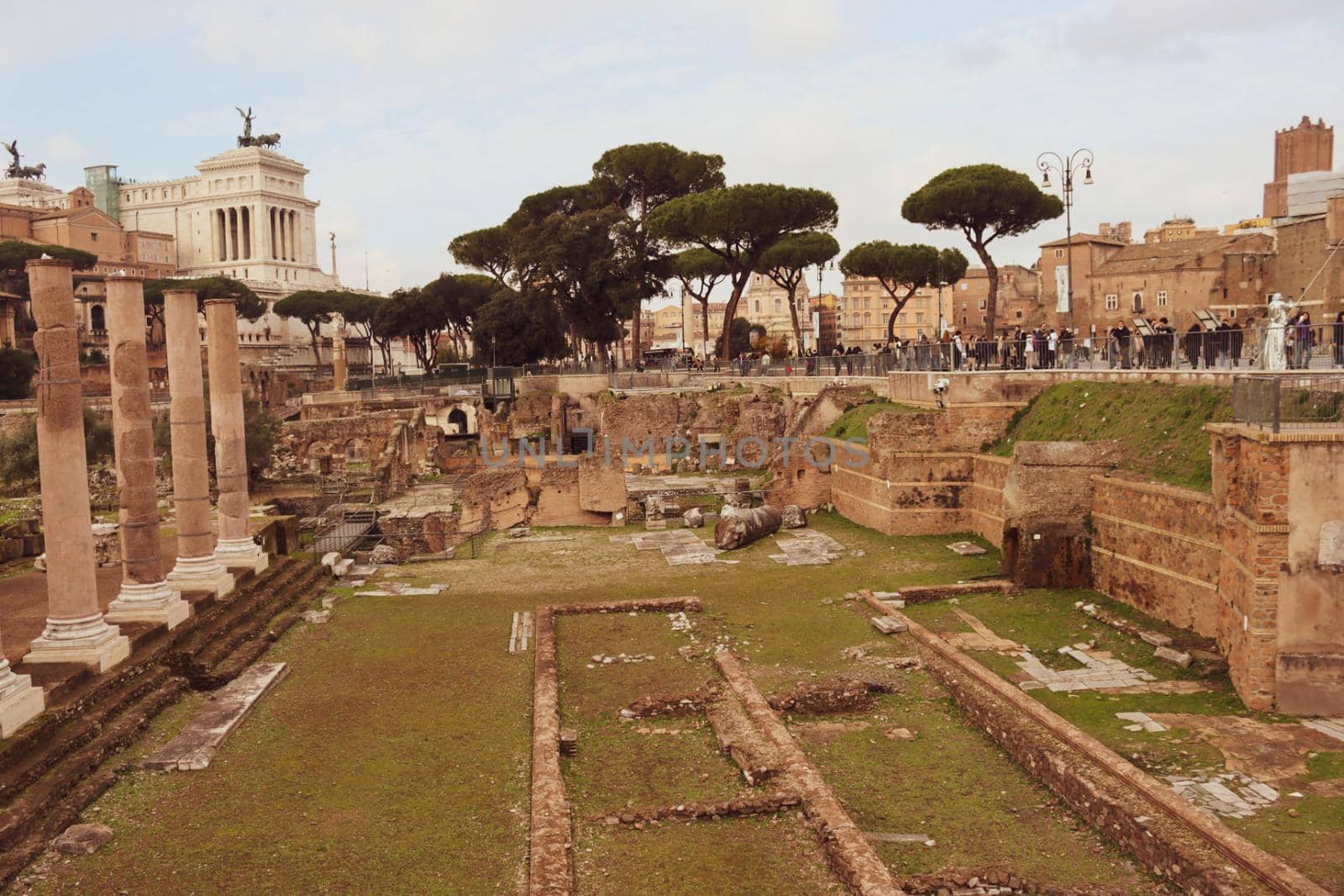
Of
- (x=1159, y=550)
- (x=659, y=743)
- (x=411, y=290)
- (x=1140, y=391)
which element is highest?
(x=411, y=290)

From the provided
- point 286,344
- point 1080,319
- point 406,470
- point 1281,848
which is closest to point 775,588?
point 1281,848

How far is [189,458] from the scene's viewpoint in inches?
611

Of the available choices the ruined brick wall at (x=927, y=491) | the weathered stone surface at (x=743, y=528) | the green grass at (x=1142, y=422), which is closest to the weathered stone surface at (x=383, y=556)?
the weathered stone surface at (x=743, y=528)

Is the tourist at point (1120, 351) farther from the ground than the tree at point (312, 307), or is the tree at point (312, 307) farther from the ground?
the tree at point (312, 307)

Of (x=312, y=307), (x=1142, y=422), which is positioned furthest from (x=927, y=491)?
(x=312, y=307)

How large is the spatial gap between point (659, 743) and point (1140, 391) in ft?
34.8

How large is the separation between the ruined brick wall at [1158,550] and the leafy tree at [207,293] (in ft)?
187

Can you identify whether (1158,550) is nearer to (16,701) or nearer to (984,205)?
(16,701)

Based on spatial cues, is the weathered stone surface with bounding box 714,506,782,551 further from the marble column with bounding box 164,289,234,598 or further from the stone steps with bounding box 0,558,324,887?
the marble column with bounding box 164,289,234,598

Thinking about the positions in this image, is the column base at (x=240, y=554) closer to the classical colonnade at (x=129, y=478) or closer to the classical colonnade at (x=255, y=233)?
the classical colonnade at (x=129, y=478)

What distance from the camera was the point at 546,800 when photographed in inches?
320

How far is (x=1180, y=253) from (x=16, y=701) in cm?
4208

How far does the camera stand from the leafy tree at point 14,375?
47.0 m

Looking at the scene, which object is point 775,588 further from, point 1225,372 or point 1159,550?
point 1225,372
